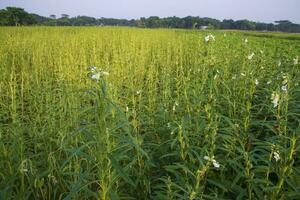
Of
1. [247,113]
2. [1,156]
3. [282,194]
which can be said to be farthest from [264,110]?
[1,156]

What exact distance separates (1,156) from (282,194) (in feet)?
6.12

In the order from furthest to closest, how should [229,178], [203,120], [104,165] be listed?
1. [203,120]
2. [229,178]
3. [104,165]

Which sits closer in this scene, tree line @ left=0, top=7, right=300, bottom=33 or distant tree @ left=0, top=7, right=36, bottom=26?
tree line @ left=0, top=7, right=300, bottom=33

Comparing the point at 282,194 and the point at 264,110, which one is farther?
the point at 264,110

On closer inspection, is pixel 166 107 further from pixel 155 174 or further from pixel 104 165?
pixel 104 165

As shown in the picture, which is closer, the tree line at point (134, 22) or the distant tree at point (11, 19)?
the tree line at point (134, 22)

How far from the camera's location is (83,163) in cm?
243

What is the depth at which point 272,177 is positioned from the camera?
8.35ft

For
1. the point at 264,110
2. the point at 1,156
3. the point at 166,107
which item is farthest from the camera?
the point at 264,110

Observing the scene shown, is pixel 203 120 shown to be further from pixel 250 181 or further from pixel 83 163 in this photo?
pixel 83 163

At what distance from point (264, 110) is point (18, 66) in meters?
5.95


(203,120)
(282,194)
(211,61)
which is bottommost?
(282,194)

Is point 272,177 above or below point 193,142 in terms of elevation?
below

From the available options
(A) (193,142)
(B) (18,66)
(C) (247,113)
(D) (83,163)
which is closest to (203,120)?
(A) (193,142)
